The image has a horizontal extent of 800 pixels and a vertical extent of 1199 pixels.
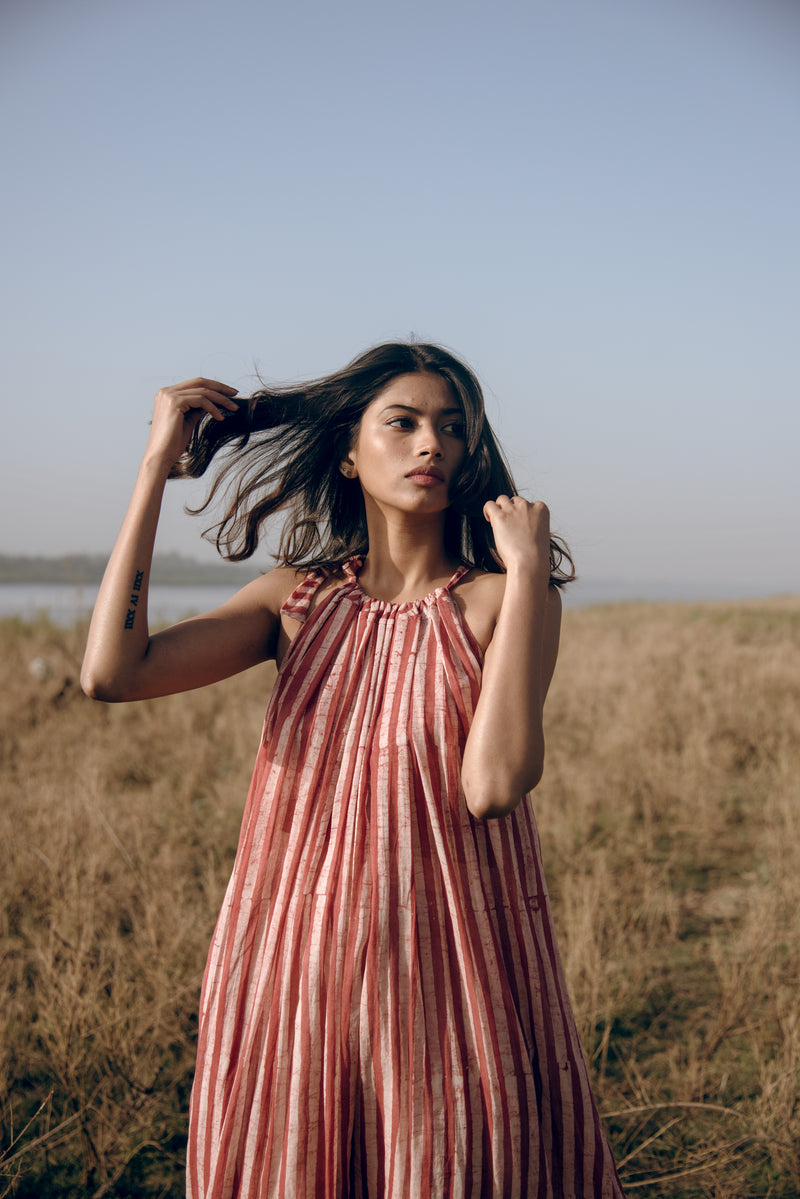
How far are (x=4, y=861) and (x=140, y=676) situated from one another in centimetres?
297

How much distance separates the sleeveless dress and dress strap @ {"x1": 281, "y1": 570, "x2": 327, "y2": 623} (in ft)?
0.49

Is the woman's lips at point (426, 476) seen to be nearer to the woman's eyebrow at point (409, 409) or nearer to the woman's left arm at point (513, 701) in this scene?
the woman's eyebrow at point (409, 409)

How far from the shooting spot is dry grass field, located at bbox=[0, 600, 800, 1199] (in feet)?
8.29

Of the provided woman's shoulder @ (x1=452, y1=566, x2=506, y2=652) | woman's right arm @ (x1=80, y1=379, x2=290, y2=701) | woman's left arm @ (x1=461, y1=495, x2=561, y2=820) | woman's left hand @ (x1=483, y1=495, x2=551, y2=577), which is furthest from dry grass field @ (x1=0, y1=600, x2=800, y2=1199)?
woman's left hand @ (x1=483, y1=495, x2=551, y2=577)

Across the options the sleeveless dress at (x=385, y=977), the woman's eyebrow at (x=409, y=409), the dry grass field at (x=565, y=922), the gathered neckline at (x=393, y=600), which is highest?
the woman's eyebrow at (x=409, y=409)

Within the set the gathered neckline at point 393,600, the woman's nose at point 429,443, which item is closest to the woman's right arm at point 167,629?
the gathered neckline at point 393,600

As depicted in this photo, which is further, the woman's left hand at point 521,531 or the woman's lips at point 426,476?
the woman's lips at point 426,476

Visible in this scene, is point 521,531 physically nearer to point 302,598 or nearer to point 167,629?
point 302,598

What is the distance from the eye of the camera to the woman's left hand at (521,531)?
67.1 inches

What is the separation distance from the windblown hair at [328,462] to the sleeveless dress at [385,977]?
1.31 feet

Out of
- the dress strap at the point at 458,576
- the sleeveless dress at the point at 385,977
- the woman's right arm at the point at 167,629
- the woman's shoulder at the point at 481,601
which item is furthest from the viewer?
the dress strap at the point at 458,576

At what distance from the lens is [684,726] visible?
7012 millimetres

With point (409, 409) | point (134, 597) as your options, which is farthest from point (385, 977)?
point (409, 409)

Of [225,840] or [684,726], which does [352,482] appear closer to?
[225,840]
